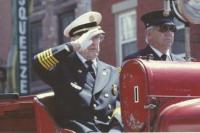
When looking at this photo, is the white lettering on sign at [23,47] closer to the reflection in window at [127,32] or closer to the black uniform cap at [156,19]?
the reflection in window at [127,32]

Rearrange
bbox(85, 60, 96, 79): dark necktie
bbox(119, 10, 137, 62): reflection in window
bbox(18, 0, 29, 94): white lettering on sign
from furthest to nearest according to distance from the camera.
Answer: bbox(18, 0, 29, 94): white lettering on sign < bbox(119, 10, 137, 62): reflection in window < bbox(85, 60, 96, 79): dark necktie

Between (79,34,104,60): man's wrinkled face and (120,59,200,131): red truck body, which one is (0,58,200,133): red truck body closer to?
(120,59,200,131): red truck body

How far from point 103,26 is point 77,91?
1219 centimetres

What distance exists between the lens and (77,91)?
3.99m

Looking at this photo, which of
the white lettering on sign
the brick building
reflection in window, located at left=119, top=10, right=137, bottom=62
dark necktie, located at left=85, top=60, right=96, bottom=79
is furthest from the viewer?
the white lettering on sign

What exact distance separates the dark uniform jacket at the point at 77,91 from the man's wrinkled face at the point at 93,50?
6 cm

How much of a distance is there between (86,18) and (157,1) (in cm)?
1047

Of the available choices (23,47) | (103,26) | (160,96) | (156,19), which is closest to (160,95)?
(160,96)

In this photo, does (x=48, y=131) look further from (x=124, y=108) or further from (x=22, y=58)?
(x=22, y=58)

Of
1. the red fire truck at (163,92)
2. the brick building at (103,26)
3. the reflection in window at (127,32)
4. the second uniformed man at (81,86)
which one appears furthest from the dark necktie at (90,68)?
the reflection in window at (127,32)

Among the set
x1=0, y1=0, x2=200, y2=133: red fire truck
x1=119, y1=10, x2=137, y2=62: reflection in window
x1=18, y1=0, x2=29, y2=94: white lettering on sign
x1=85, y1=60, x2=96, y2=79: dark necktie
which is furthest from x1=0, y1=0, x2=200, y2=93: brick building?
x1=0, y1=0, x2=200, y2=133: red fire truck

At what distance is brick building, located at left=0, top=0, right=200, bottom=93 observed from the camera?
1484 cm

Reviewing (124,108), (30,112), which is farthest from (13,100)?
(124,108)

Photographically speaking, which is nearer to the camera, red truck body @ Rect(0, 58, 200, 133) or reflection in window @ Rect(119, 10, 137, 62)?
red truck body @ Rect(0, 58, 200, 133)
